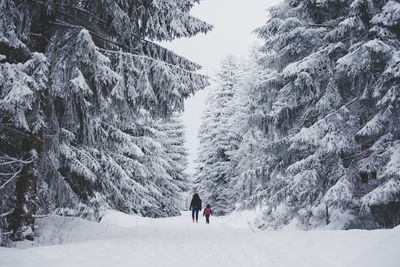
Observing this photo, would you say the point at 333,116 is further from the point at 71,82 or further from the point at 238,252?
the point at 71,82

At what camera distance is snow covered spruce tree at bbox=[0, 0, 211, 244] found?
5492 mm

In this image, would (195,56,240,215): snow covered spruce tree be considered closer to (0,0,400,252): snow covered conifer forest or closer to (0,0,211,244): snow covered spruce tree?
(0,0,400,252): snow covered conifer forest

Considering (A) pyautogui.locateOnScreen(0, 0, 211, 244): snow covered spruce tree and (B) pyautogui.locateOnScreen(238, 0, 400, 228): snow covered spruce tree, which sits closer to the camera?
(A) pyautogui.locateOnScreen(0, 0, 211, 244): snow covered spruce tree

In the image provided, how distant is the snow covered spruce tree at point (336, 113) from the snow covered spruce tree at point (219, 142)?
1538 centimetres

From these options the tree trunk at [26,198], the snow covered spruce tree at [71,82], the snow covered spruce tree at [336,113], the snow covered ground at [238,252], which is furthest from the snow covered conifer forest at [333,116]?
the tree trunk at [26,198]

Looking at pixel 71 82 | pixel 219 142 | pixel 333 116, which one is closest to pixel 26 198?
pixel 71 82

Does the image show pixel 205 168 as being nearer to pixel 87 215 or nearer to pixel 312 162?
pixel 87 215

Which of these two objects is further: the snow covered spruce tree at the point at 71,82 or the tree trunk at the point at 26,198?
the tree trunk at the point at 26,198

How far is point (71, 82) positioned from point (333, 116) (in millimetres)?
6982

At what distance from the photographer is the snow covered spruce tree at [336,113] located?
24.2ft

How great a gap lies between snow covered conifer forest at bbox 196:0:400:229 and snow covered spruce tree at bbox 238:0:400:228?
0.03 m

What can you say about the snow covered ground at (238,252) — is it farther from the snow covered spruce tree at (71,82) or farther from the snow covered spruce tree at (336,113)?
the snow covered spruce tree at (336,113)

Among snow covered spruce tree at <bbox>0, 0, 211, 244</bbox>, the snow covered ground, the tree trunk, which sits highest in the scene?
snow covered spruce tree at <bbox>0, 0, 211, 244</bbox>

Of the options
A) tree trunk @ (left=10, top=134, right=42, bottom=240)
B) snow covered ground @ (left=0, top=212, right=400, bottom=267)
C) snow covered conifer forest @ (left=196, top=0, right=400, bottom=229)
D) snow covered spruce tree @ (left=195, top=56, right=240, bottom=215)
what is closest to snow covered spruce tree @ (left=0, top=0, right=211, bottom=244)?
tree trunk @ (left=10, top=134, right=42, bottom=240)
